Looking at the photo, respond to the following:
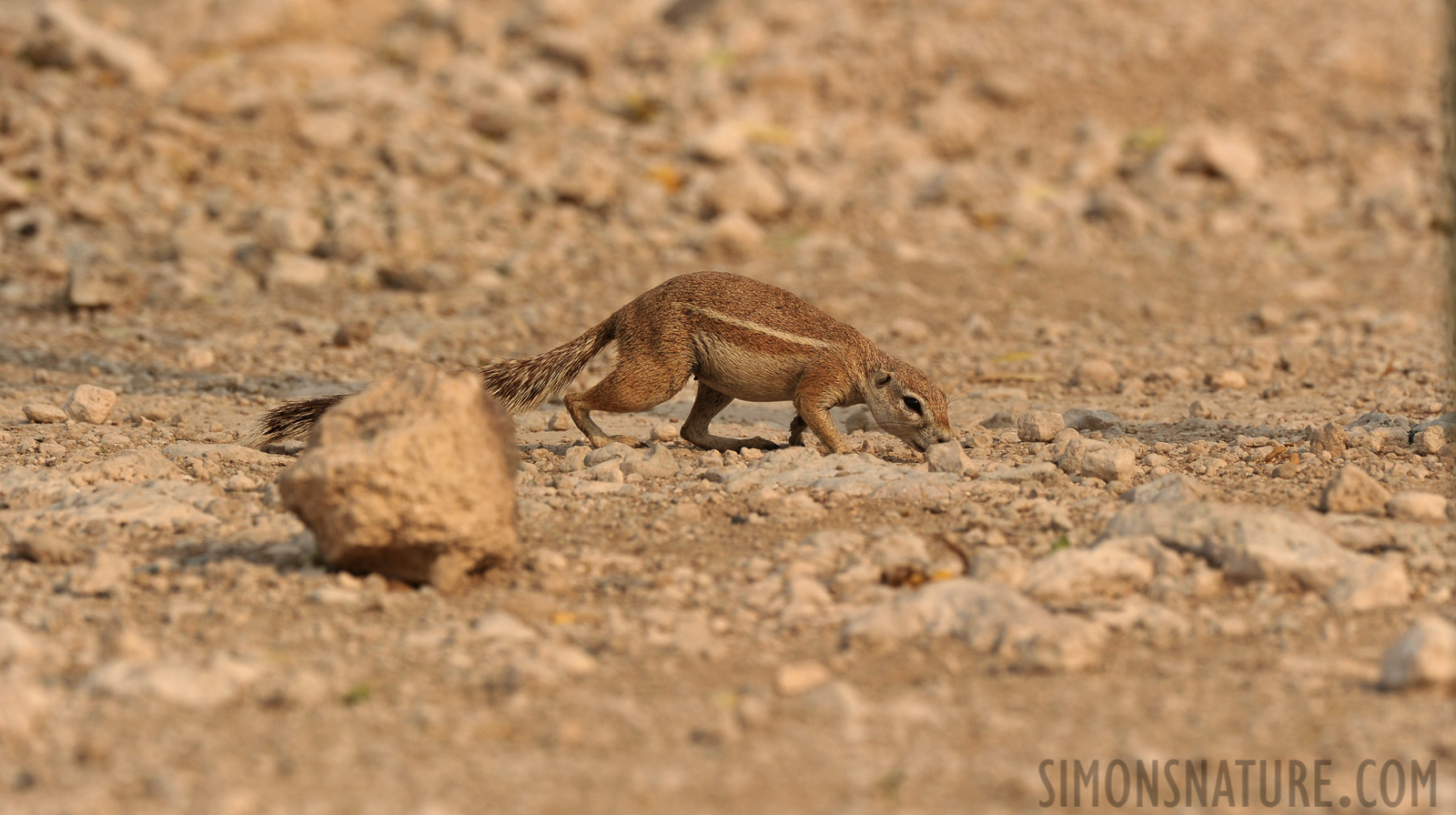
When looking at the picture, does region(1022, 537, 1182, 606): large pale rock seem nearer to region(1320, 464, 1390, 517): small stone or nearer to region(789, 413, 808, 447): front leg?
region(1320, 464, 1390, 517): small stone

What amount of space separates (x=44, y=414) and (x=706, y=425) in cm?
299

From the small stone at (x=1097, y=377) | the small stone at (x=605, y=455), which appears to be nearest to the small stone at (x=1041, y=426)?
the small stone at (x=1097, y=377)

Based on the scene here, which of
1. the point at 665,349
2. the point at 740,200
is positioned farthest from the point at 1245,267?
the point at 665,349

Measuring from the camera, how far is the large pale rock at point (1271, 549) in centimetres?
394

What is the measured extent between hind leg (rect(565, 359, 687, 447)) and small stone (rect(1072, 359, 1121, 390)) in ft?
9.02

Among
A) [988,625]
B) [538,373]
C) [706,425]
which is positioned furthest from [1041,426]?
[988,625]

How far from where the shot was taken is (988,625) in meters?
3.72

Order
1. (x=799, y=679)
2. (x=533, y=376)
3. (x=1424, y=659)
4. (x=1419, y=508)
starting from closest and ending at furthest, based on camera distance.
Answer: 1. (x=1424, y=659)
2. (x=799, y=679)
3. (x=1419, y=508)
4. (x=533, y=376)

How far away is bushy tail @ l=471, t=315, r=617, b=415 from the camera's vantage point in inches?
234

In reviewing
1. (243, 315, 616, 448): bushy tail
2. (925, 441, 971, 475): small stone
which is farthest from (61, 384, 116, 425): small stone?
(925, 441, 971, 475): small stone

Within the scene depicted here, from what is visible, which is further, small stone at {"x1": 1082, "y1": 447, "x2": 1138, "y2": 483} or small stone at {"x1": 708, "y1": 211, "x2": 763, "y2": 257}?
small stone at {"x1": 708, "y1": 211, "x2": 763, "y2": 257}

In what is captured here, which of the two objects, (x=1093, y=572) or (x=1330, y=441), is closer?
(x=1093, y=572)

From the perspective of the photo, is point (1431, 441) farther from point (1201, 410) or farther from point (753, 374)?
point (753, 374)

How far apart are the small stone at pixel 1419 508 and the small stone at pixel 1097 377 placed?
2.95m
